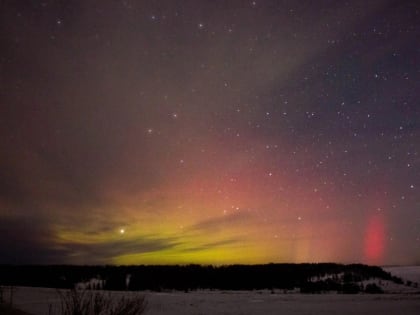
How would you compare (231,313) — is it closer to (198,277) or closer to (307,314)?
(307,314)

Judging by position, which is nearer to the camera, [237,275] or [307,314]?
[307,314]

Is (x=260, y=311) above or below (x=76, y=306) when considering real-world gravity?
below

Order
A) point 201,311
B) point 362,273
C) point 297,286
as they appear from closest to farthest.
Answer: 1. point 201,311
2. point 297,286
3. point 362,273

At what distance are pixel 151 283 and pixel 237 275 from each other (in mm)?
18823

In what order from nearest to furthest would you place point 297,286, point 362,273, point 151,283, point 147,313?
point 147,313, point 297,286, point 151,283, point 362,273

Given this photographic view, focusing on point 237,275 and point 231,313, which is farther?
point 237,275

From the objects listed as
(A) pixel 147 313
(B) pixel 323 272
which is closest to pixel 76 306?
(A) pixel 147 313

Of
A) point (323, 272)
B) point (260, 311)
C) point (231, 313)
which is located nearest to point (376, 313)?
point (260, 311)

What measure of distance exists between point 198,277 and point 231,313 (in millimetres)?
51328

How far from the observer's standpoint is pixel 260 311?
96.0 ft

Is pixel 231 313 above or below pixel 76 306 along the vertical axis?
below

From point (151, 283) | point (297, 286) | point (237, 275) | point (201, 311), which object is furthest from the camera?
point (237, 275)

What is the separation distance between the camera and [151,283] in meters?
68.7

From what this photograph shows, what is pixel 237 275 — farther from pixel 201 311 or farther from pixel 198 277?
pixel 201 311
